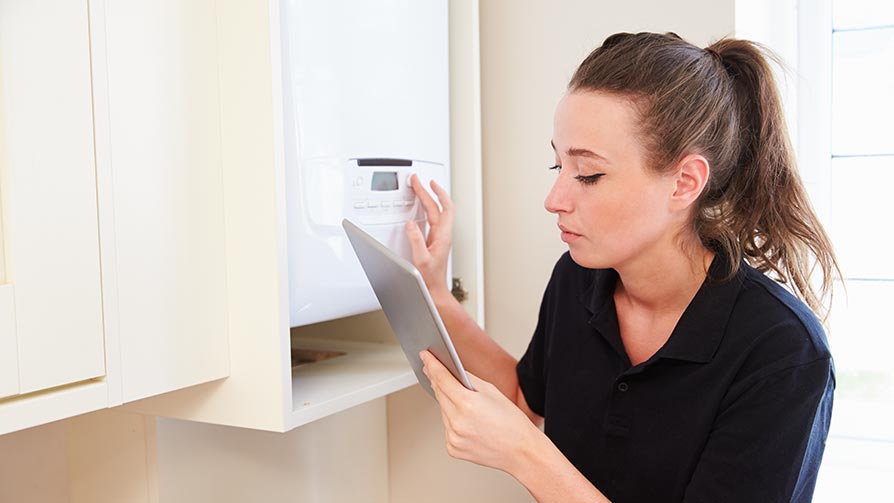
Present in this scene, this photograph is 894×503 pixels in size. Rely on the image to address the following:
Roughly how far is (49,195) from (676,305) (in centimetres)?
76

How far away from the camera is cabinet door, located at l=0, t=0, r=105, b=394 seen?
760mm

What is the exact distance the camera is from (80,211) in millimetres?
824

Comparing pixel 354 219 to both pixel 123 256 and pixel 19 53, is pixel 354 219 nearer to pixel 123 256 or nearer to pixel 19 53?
pixel 123 256

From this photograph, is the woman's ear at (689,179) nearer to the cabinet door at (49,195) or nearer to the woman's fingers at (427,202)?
the woman's fingers at (427,202)

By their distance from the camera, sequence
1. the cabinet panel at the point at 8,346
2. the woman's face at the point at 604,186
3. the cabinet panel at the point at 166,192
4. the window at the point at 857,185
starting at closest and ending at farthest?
1. the cabinet panel at the point at 8,346
2. the cabinet panel at the point at 166,192
3. the woman's face at the point at 604,186
4. the window at the point at 857,185

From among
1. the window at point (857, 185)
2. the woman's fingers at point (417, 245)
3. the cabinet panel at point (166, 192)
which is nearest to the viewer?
the cabinet panel at point (166, 192)

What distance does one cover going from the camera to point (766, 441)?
3.04 feet

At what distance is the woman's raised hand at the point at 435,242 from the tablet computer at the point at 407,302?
193 mm

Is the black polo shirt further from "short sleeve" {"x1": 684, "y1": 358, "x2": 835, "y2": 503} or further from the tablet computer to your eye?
the tablet computer

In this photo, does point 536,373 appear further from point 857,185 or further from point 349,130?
point 857,185

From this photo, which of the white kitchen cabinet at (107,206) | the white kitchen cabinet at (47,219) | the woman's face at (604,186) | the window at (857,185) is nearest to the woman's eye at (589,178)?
the woman's face at (604,186)

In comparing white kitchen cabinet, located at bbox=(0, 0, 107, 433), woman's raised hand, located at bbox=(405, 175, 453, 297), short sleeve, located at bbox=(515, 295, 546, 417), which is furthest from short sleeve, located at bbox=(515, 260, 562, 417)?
white kitchen cabinet, located at bbox=(0, 0, 107, 433)

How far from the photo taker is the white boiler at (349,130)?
1.02 meters

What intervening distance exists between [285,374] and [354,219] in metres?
0.23
